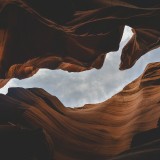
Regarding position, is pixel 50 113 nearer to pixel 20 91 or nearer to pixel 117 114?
pixel 20 91

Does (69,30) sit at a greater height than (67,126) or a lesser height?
greater

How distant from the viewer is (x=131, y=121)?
34.1 ft

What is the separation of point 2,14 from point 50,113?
3121 millimetres

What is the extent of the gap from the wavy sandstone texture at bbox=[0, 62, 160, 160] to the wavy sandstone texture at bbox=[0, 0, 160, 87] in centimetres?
126

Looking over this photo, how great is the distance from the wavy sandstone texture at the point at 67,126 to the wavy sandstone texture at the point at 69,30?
126cm

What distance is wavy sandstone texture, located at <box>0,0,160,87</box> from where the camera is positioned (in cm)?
909

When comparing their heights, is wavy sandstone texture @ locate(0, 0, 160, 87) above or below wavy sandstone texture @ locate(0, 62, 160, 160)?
above

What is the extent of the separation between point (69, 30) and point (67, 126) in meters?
2.75

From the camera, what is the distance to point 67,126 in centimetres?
986

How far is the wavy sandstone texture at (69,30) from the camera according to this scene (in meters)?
9.09

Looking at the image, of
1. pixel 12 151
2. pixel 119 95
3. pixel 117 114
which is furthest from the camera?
pixel 119 95

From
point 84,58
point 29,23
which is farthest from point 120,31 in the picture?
point 29,23

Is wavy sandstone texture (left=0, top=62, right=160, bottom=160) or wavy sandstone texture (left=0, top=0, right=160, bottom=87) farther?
wavy sandstone texture (left=0, top=0, right=160, bottom=87)

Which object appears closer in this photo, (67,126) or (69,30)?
(69,30)
